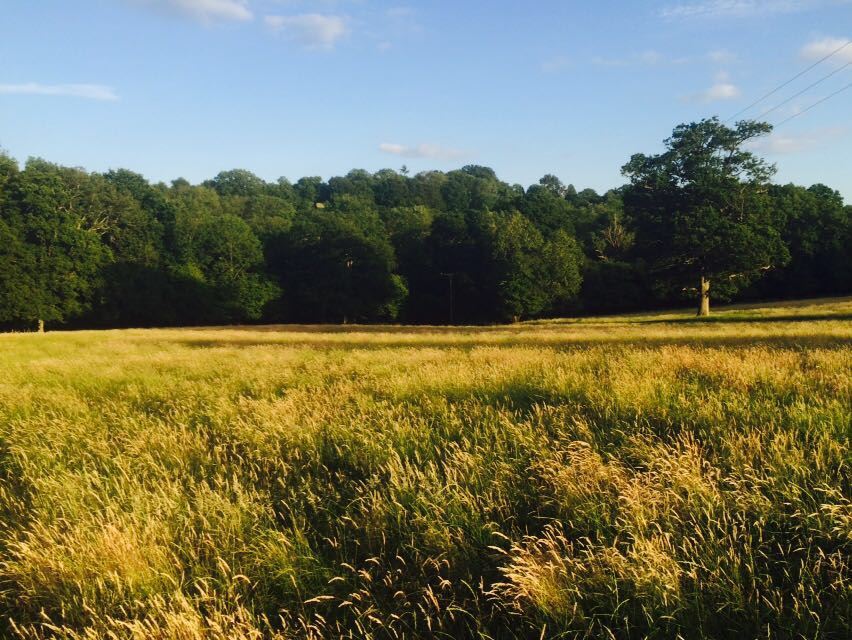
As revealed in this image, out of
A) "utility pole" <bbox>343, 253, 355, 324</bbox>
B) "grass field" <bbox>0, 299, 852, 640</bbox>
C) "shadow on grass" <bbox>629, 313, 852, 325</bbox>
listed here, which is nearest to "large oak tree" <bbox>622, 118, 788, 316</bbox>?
"shadow on grass" <bbox>629, 313, 852, 325</bbox>

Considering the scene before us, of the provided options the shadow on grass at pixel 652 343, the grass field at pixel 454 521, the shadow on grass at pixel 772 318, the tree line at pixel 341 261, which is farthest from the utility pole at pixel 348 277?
the grass field at pixel 454 521

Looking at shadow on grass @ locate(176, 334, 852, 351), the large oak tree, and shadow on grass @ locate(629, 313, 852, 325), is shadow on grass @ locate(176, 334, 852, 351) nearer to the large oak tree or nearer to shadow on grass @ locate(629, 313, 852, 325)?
shadow on grass @ locate(629, 313, 852, 325)

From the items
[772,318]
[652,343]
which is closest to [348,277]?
[772,318]

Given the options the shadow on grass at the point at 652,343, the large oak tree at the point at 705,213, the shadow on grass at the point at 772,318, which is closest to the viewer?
the shadow on grass at the point at 652,343

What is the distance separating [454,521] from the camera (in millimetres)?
3273

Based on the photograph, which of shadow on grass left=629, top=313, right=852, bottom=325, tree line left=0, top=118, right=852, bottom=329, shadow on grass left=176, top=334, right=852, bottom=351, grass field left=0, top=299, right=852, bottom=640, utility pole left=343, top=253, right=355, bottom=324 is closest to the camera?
grass field left=0, top=299, right=852, bottom=640

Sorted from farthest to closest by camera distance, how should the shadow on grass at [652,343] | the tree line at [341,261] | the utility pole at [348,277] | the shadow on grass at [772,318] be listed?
the utility pole at [348,277] → the tree line at [341,261] → the shadow on grass at [772,318] → the shadow on grass at [652,343]

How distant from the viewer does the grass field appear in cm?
247

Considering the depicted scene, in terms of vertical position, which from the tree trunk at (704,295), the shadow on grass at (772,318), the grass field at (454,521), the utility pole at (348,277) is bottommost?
the grass field at (454,521)

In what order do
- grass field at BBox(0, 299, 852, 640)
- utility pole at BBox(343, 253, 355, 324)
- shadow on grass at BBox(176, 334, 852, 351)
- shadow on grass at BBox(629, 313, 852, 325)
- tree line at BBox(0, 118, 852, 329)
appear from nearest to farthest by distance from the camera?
grass field at BBox(0, 299, 852, 640) < shadow on grass at BBox(176, 334, 852, 351) < shadow on grass at BBox(629, 313, 852, 325) < tree line at BBox(0, 118, 852, 329) < utility pole at BBox(343, 253, 355, 324)

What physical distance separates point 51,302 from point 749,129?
6738cm

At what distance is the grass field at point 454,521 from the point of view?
247 cm

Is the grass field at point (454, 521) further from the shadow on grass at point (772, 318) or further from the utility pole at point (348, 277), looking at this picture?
the utility pole at point (348, 277)

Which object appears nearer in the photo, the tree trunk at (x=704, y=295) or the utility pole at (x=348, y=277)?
the tree trunk at (x=704, y=295)
